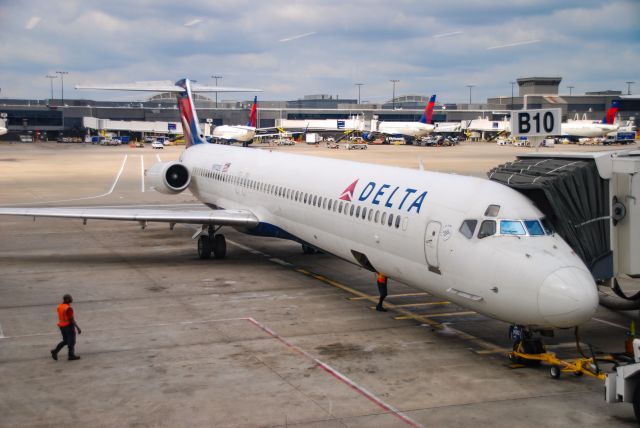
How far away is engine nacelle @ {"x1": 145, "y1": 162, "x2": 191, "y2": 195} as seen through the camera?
3084cm

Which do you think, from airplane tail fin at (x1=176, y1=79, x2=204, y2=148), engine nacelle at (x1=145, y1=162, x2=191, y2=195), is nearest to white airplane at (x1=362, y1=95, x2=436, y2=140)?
airplane tail fin at (x1=176, y1=79, x2=204, y2=148)

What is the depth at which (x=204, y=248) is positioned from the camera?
85.3 ft

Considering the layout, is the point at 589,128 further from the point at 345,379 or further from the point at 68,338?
the point at 68,338

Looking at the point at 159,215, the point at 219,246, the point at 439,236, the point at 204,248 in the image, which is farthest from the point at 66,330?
the point at 219,246

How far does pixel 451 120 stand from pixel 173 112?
63.8 metres

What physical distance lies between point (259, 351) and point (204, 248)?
36.1ft

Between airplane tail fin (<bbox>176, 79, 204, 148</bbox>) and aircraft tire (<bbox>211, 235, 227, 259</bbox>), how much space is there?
36.5 ft

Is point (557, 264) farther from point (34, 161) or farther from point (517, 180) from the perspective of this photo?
point (34, 161)

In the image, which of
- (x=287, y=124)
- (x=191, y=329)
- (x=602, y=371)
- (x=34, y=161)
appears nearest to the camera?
(x=602, y=371)

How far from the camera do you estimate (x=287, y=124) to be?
144 m

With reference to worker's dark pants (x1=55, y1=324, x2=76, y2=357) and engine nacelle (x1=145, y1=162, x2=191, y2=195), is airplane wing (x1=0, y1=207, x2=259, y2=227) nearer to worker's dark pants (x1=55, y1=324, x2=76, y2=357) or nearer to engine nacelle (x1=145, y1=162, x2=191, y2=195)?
engine nacelle (x1=145, y1=162, x2=191, y2=195)

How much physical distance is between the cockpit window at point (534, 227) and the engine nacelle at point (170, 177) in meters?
19.3

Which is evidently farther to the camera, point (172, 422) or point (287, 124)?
point (287, 124)

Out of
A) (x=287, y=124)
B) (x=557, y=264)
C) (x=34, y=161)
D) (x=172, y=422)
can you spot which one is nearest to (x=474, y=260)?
(x=557, y=264)
